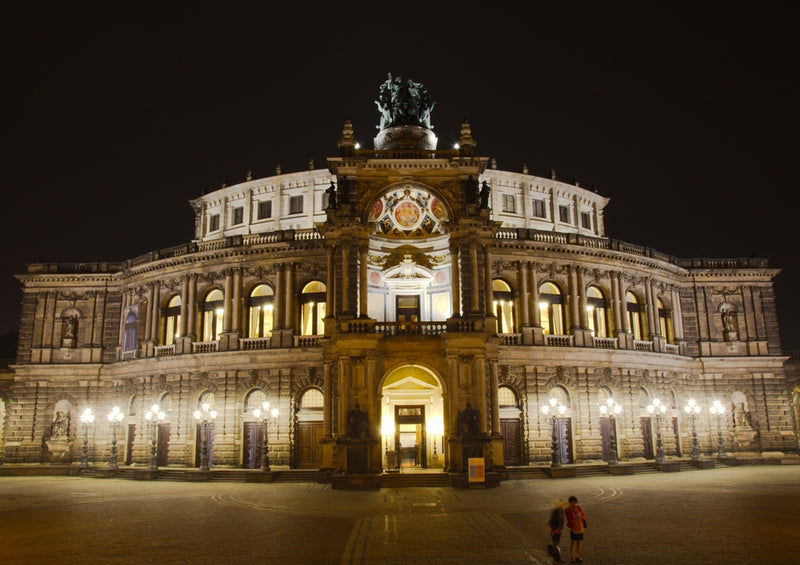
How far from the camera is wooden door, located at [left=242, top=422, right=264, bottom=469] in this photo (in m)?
42.2

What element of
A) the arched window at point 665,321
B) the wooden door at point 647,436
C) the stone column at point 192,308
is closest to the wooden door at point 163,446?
the stone column at point 192,308

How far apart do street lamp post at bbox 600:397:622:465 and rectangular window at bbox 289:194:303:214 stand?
27371mm

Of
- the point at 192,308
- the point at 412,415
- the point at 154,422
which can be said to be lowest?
the point at 154,422

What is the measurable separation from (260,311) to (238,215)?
41.7ft

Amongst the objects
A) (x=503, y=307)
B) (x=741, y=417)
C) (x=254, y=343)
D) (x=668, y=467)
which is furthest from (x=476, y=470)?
(x=741, y=417)

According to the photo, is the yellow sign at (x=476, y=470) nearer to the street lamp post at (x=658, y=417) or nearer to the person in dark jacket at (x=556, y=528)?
the street lamp post at (x=658, y=417)

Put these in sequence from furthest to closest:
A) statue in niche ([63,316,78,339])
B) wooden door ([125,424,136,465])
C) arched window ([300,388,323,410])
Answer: statue in niche ([63,316,78,339]), wooden door ([125,424,136,465]), arched window ([300,388,323,410])

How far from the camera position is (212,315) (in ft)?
153

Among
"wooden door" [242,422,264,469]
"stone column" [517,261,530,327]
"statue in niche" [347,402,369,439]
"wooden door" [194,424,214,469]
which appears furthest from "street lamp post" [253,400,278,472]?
"stone column" [517,261,530,327]

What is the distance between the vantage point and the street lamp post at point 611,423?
39.6m

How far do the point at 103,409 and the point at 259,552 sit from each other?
38.0m

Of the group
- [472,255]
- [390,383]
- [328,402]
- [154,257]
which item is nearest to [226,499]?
[328,402]

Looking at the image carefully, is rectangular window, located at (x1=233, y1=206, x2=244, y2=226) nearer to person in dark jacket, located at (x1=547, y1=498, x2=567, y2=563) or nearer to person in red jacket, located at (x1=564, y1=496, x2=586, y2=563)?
person in dark jacket, located at (x1=547, y1=498, x2=567, y2=563)

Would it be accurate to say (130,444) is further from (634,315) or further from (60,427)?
(634,315)
